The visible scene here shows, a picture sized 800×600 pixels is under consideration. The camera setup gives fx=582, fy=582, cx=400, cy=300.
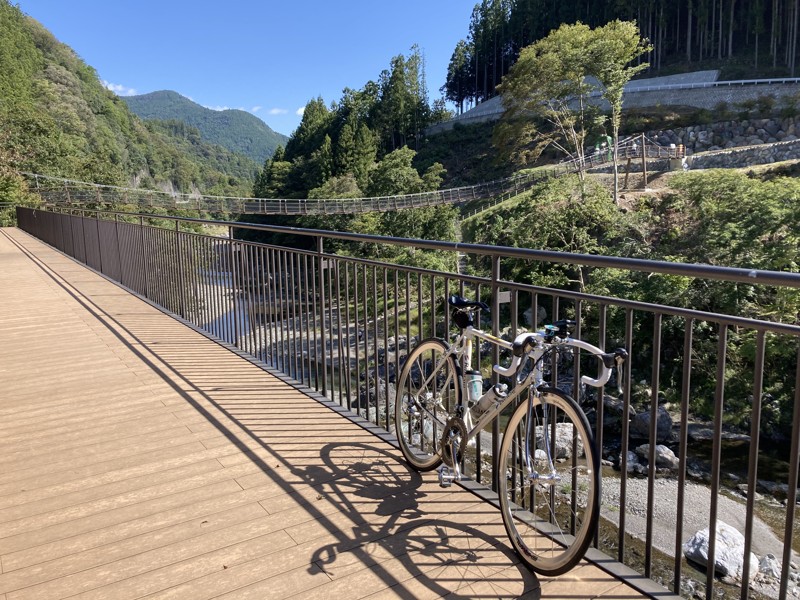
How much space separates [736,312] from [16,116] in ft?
183

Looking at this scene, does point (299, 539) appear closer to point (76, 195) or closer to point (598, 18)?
point (76, 195)

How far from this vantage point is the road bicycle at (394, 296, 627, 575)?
189 cm

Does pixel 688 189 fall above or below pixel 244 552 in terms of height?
above

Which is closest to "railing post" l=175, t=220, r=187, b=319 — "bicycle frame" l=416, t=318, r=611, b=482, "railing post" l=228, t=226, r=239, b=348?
"railing post" l=228, t=226, r=239, b=348

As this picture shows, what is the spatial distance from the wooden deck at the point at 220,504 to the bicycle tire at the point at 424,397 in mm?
118

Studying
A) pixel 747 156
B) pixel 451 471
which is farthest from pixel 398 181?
pixel 451 471

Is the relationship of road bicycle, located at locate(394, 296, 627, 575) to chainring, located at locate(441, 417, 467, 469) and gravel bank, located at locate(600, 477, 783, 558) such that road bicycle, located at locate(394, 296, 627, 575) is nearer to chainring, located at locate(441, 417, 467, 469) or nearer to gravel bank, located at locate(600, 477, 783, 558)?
chainring, located at locate(441, 417, 467, 469)

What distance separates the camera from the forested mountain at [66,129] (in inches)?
1902

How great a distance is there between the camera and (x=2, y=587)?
79.4 inches

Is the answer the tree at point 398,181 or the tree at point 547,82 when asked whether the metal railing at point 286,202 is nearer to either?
the tree at point 398,181

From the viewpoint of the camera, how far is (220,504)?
8.50 feet

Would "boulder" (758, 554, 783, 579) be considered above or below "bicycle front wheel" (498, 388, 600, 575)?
below

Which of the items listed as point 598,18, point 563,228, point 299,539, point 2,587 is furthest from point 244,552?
point 598,18

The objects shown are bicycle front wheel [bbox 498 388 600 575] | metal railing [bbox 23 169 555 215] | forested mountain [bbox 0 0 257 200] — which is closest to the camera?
bicycle front wheel [bbox 498 388 600 575]
